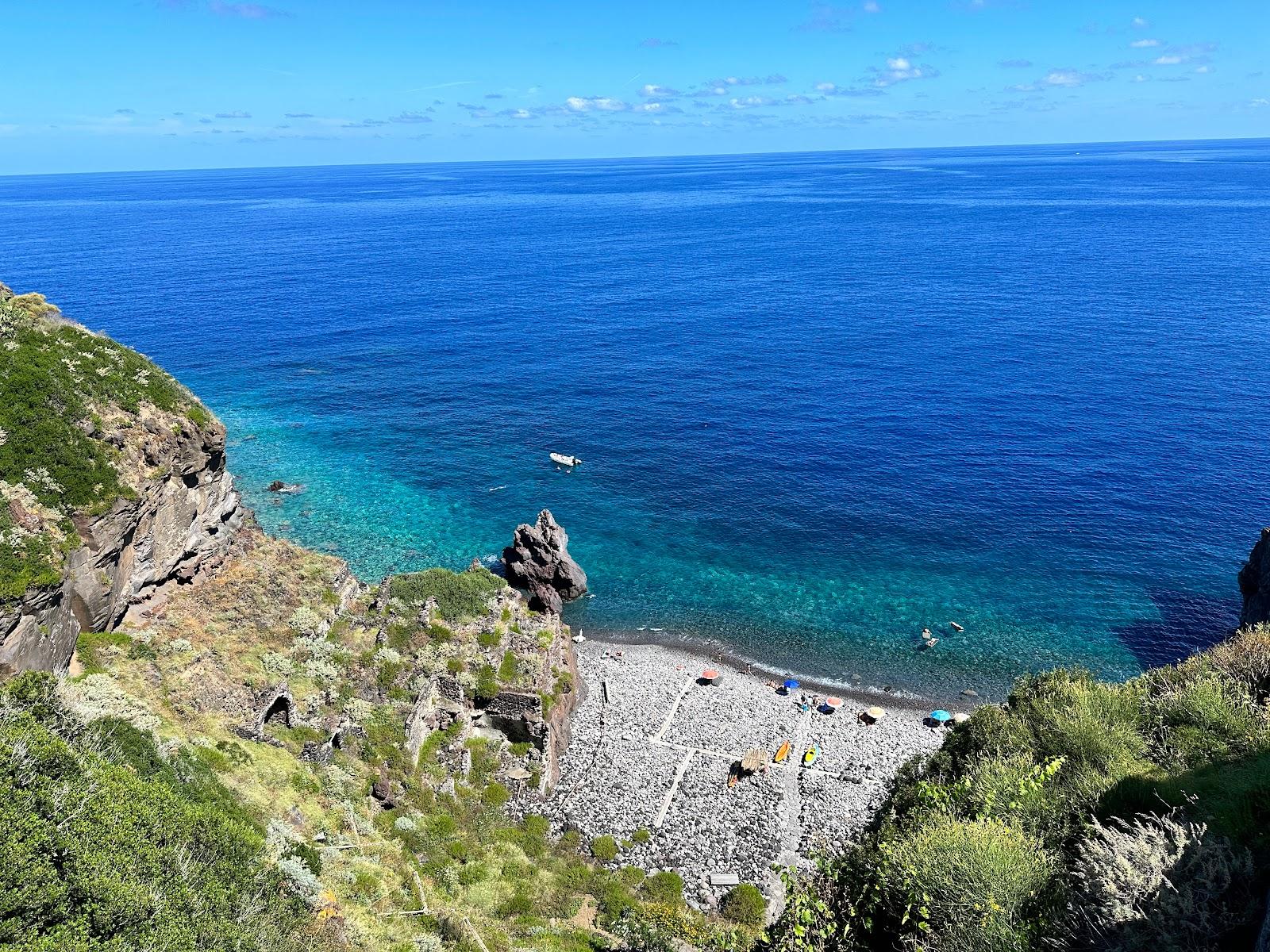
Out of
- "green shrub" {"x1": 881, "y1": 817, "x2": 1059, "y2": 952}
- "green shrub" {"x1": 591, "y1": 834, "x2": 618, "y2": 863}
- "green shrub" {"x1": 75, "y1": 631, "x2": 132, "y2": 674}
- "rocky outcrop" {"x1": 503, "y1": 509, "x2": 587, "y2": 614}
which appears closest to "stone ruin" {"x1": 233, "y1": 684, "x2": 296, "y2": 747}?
"green shrub" {"x1": 75, "y1": 631, "x2": 132, "y2": 674}

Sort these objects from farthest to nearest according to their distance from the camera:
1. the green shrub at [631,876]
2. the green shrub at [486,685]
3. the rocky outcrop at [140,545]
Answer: the green shrub at [486,685], the green shrub at [631,876], the rocky outcrop at [140,545]

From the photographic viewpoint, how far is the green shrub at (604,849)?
1400 inches

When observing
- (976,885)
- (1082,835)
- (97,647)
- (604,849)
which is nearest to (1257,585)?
(1082,835)

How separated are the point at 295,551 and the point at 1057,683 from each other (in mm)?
43831

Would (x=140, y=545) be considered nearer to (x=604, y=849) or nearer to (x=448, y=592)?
(x=448, y=592)

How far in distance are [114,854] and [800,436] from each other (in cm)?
7636

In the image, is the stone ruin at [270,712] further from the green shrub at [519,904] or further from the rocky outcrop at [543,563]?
the rocky outcrop at [543,563]

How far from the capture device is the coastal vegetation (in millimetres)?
15617

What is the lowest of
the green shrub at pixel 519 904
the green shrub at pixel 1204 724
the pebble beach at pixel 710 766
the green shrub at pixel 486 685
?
the pebble beach at pixel 710 766

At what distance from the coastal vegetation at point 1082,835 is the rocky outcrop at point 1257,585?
79.6ft

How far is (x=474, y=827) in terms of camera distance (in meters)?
34.5

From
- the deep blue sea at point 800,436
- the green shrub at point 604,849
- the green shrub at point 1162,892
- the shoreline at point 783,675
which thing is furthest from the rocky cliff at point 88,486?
the green shrub at point 1162,892

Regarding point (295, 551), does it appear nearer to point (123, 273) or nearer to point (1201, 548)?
point (1201, 548)

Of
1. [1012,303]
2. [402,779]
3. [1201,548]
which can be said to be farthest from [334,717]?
[1012,303]
